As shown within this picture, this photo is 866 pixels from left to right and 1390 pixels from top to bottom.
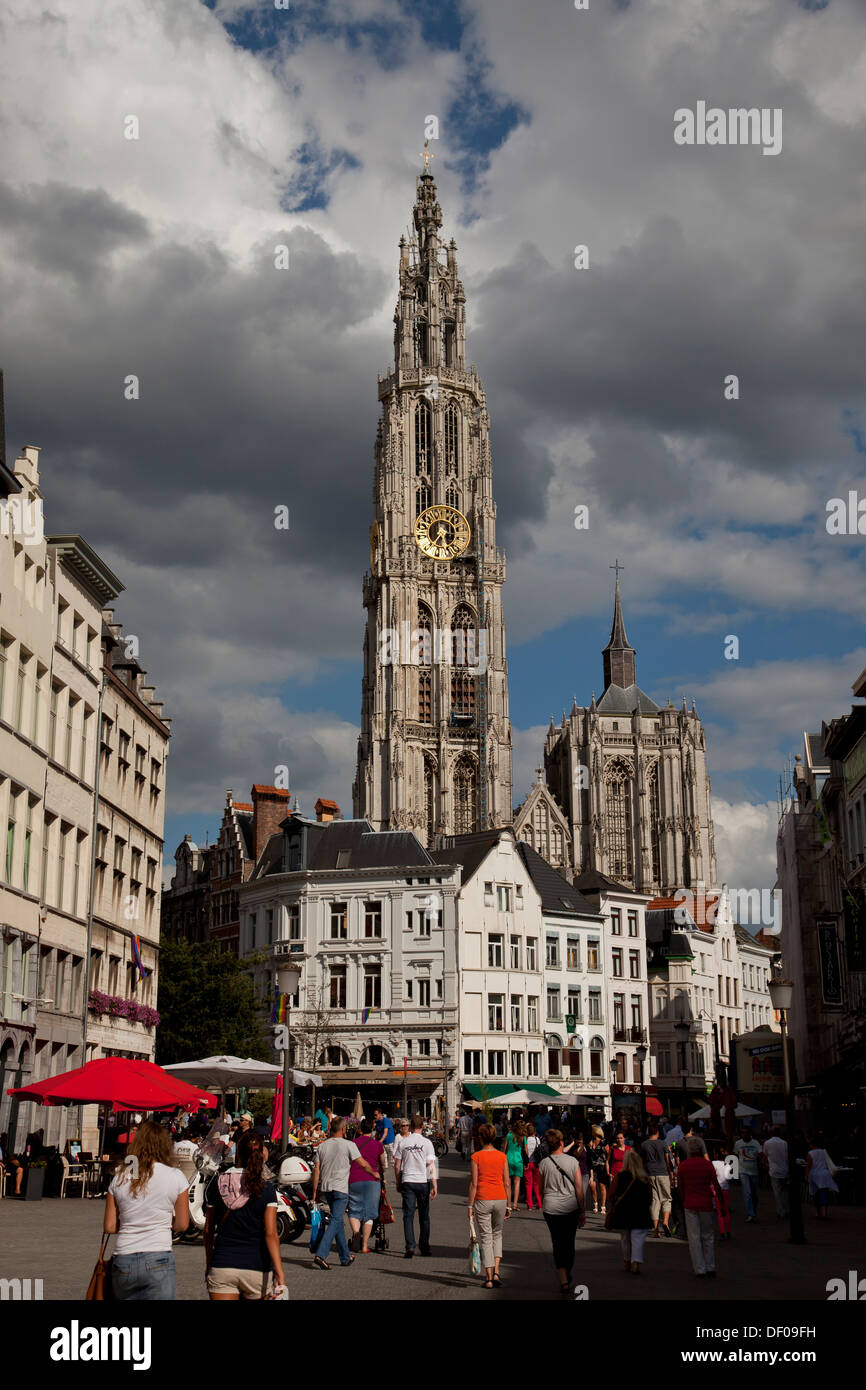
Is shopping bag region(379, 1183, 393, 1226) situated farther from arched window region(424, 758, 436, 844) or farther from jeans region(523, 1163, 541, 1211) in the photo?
arched window region(424, 758, 436, 844)

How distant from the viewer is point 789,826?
6053 cm

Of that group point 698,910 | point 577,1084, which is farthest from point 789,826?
point 698,910

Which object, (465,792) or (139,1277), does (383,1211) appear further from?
(465,792)

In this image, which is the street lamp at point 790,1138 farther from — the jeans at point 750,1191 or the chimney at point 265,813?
the chimney at point 265,813

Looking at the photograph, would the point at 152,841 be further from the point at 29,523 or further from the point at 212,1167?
the point at 212,1167

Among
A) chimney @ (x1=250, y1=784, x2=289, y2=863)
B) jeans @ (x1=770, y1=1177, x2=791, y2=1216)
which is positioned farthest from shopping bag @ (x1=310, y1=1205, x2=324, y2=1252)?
chimney @ (x1=250, y1=784, x2=289, y2=863)

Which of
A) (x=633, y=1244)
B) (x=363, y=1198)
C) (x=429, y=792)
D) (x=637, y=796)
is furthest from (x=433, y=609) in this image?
(x=633, y=1244)

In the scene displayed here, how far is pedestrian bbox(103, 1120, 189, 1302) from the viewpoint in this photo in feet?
26.8

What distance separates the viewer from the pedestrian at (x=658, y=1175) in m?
18.6

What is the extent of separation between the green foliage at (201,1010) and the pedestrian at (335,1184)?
38.9 meters

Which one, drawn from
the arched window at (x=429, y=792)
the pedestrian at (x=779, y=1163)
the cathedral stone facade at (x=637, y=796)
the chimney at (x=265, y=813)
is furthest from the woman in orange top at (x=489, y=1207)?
the cathedral stone facade at (x=637, y=796)

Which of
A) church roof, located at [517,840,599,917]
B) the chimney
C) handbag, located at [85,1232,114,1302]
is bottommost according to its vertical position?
handbag, located at [85,1232,114,1302]

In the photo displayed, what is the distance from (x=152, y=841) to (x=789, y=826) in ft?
91.5

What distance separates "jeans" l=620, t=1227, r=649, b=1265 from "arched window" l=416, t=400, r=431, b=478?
106 meters
